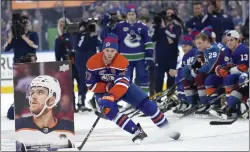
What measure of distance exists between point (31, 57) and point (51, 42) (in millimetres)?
4133

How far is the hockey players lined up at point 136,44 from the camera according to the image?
8.52 meters

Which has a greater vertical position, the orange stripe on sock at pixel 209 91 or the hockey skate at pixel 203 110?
the orange stripe on sock at pixel 209 91

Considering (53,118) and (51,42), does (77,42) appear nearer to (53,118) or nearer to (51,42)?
(51,42)

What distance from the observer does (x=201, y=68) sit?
7492mm

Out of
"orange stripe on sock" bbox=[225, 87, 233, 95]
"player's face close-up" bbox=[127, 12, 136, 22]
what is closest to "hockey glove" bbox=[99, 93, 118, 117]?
"orange stripe on sock" bbox=[225, 87, 233, 95]

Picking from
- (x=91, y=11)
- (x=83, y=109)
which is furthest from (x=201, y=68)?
(x=91, y=11)

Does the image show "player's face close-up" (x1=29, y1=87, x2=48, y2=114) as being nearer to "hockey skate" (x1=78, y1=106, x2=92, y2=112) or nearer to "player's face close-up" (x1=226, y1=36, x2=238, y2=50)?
"player's face close-up" (x1=226, y1=36, x2=238, y2=50)

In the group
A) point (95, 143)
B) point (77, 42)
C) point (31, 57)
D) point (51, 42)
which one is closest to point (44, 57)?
point (51, 42)

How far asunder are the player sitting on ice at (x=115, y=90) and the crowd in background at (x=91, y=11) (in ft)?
17.3

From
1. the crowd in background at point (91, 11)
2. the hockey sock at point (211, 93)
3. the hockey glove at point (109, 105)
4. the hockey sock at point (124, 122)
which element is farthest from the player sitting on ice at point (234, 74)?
the crowd in background at point (91, 11)

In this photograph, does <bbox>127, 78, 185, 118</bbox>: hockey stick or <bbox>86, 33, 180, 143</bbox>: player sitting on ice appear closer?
<bbox>86, 33, 180, 143</bbox>: player sitting on ice

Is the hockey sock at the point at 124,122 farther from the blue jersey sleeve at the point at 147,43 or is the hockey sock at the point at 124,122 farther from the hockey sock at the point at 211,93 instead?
the blue jersey sleeve at the point at 147,43

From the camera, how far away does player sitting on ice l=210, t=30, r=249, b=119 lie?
278 inches

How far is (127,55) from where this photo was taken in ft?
28.1
